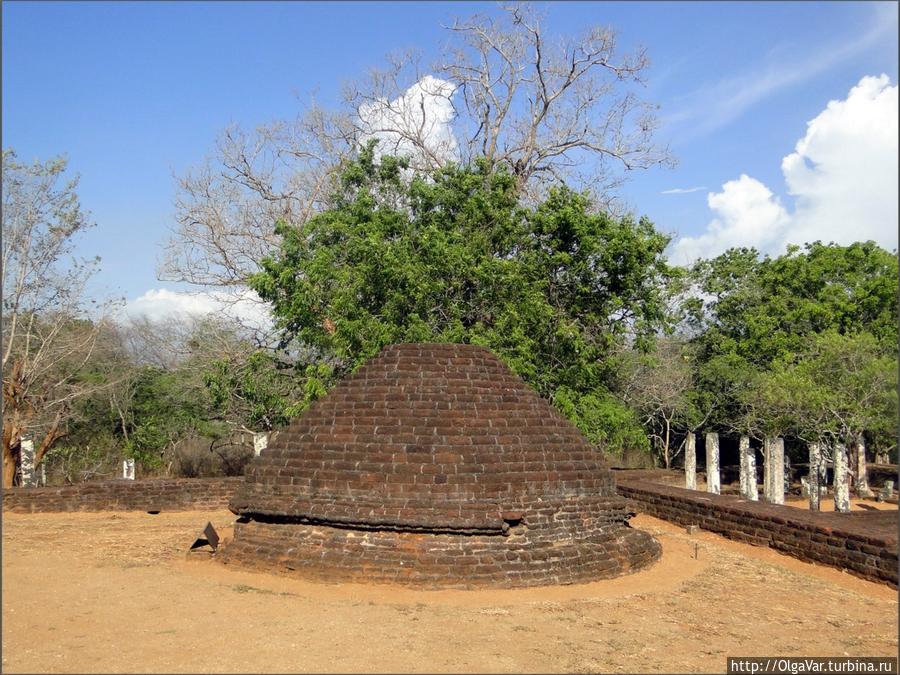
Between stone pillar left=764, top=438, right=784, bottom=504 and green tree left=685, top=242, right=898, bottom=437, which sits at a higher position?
green tree left=685, top=242, right=898, bottom=437

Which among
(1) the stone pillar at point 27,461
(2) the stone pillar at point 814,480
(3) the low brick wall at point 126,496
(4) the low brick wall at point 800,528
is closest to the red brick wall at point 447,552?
(4) the low brick wall at point 800,528

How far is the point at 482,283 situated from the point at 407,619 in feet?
32.9

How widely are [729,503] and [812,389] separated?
24.8 ft

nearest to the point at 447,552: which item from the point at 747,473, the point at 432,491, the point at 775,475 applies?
the point at 432,491

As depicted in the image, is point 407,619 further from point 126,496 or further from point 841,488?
point 841,488

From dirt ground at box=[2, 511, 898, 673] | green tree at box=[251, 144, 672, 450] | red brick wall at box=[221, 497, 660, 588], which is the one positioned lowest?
dirt ground at box=[2, 511, 898, 673]

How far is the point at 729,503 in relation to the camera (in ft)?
40.6

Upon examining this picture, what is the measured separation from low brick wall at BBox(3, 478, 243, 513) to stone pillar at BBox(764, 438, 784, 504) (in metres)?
11.6

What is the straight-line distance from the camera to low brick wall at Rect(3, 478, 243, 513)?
13812 millimetres

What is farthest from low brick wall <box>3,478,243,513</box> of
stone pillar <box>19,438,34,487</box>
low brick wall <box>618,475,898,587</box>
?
low brick wall <box>618,475,898,587</box>

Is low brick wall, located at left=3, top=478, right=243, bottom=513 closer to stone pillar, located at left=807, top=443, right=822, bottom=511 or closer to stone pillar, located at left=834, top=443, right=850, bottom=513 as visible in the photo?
stone pillar, located at left=807, top=443, right=822, bottom=511

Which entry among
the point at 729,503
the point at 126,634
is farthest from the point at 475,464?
the point at 729,503

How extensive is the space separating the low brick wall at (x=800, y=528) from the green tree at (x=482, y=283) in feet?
8.88

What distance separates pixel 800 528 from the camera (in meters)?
10.3
